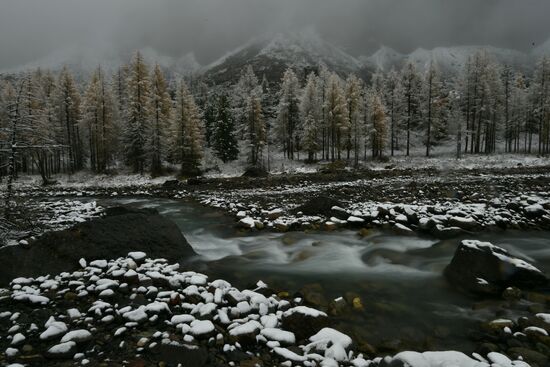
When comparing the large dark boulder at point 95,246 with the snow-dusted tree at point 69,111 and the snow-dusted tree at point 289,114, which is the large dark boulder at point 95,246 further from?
the snow-dusted tree at point 289,114

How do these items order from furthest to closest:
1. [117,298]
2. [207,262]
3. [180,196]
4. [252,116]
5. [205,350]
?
[252,116] → [180,196] → [207,262] → [117,298] → [205,350]

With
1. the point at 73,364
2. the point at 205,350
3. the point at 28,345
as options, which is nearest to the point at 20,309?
the point at 28,345

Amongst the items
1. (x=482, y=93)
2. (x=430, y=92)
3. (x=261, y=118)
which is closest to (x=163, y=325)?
(x=261, y=118)

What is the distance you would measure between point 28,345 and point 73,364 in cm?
103

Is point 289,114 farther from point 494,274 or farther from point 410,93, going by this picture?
point 494,274

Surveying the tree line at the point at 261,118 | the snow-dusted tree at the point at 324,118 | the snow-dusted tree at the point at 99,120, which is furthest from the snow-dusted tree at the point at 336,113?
the snow-dusted tree at the point at 99,120

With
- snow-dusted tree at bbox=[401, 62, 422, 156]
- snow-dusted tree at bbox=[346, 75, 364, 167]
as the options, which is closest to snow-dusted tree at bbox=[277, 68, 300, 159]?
snow-dusted tree at bbox=[346, 75, 364, 167]

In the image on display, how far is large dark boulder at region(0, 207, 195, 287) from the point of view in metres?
7.95

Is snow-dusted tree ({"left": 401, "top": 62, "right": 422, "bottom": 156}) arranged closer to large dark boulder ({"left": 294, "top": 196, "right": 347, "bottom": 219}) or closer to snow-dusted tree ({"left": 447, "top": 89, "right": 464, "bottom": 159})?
snow-dusted tree ({"left": 447, "top": 89, "right": 464, "bottom": 159})

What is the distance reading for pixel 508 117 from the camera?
2232 inches

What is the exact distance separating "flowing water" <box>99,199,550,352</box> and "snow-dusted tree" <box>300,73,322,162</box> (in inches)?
1452

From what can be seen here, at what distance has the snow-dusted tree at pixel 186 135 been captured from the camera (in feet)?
139

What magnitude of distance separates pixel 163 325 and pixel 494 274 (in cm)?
776

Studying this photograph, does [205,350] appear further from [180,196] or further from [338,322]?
[180,196]
